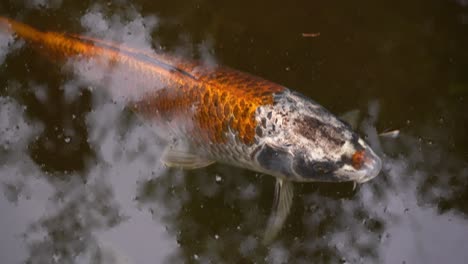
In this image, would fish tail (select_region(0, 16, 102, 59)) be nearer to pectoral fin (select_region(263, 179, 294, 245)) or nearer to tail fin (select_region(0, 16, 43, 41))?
tail fin (select_region(0, 16, 43, 41))

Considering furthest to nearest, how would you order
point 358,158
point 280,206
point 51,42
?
point 51,42 < point 280,206 < point 358,158

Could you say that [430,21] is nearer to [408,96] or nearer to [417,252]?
[408,96]

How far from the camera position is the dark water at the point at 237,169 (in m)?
3.19

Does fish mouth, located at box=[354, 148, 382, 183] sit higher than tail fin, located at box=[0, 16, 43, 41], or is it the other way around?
tail fin, located at box=[0, 16, 43, 41]

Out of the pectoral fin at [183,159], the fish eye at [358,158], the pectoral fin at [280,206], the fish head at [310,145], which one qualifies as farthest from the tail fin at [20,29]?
the fish eye at [358,158]

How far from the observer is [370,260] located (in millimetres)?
3148

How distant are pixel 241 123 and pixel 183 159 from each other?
1.88 ft

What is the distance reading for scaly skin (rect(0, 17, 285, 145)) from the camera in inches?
107

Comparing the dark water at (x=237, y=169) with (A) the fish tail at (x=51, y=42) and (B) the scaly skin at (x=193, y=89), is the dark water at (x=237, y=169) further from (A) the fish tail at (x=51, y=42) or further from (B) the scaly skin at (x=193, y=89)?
(B) the scaly skin at (x=193, y=89)

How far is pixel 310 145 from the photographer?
8.70ft

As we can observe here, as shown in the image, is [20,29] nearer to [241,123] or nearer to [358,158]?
[241,123]

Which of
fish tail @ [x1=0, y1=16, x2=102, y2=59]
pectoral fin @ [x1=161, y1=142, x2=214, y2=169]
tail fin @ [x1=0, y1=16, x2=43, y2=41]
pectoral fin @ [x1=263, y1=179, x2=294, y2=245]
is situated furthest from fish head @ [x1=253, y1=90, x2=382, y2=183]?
tail fin @ [x1=0, y1=16, x2=43, y2=41]

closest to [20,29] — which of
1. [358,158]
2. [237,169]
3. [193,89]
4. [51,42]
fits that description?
[51,42]

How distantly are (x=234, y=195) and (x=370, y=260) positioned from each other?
0.94 meters
